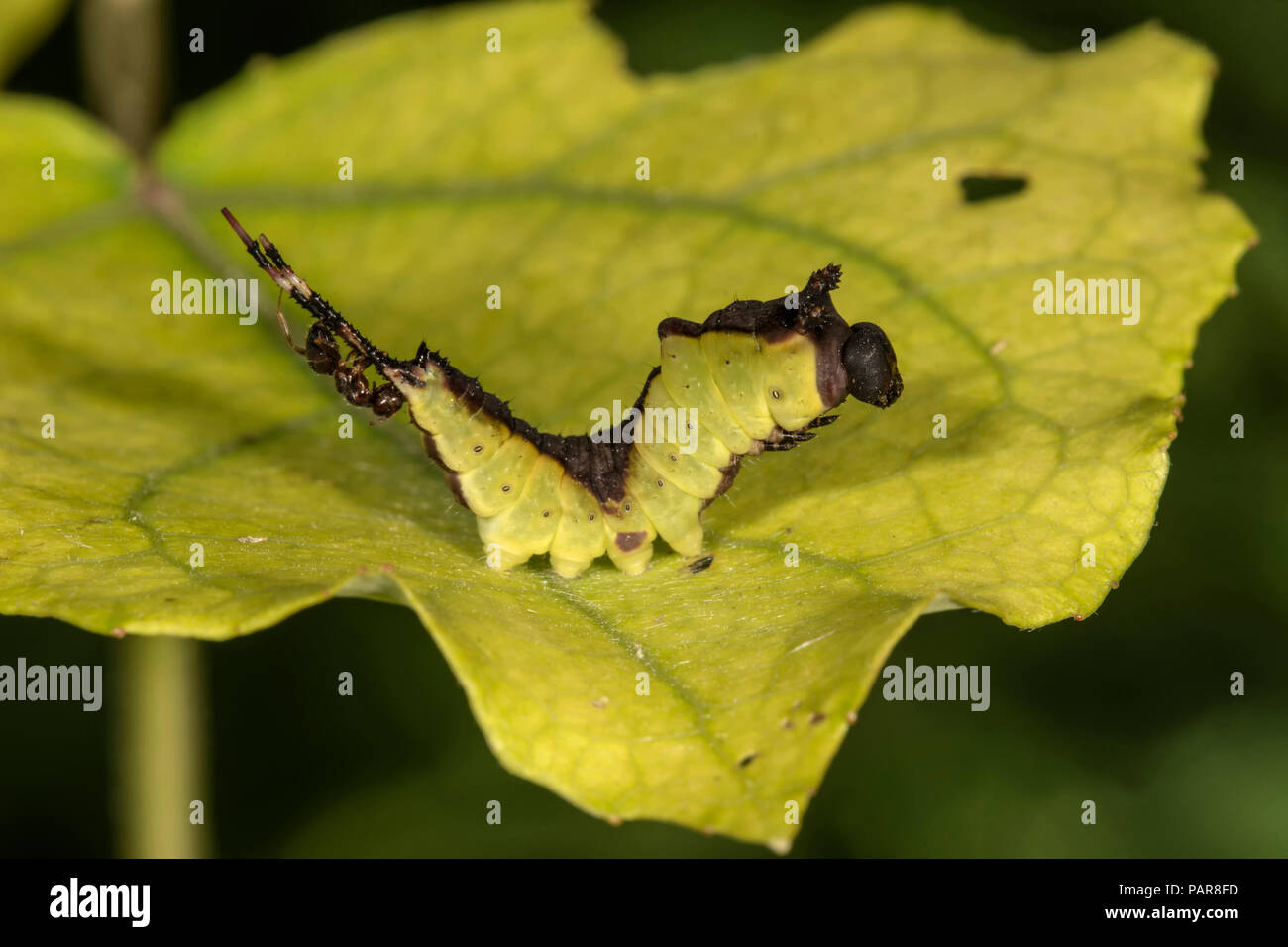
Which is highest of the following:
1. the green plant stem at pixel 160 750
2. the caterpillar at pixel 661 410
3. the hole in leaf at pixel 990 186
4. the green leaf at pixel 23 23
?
the green leaf at pixel 23 23

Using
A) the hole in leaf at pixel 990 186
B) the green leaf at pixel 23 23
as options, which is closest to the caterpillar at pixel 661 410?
the hole in leaf at pixel 990 186

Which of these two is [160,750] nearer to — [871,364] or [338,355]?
[338,355]

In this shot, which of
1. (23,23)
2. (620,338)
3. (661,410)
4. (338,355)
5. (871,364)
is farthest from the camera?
(23,23)

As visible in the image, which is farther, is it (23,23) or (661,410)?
(23,23)

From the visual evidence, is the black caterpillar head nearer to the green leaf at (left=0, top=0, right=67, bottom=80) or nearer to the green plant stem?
the green plant stem

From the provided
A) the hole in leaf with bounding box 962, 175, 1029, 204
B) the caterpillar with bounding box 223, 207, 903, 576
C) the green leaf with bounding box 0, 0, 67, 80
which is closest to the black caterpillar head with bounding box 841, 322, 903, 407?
the caterpillar with bounding box 223, 207, 903, 576

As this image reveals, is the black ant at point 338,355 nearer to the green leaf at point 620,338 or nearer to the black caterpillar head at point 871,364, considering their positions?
the green leaf at point 620,338

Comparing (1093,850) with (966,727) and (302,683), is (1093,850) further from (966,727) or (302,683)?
(302,683)

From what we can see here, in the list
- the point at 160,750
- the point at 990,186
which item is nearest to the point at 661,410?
the point at 990,186
